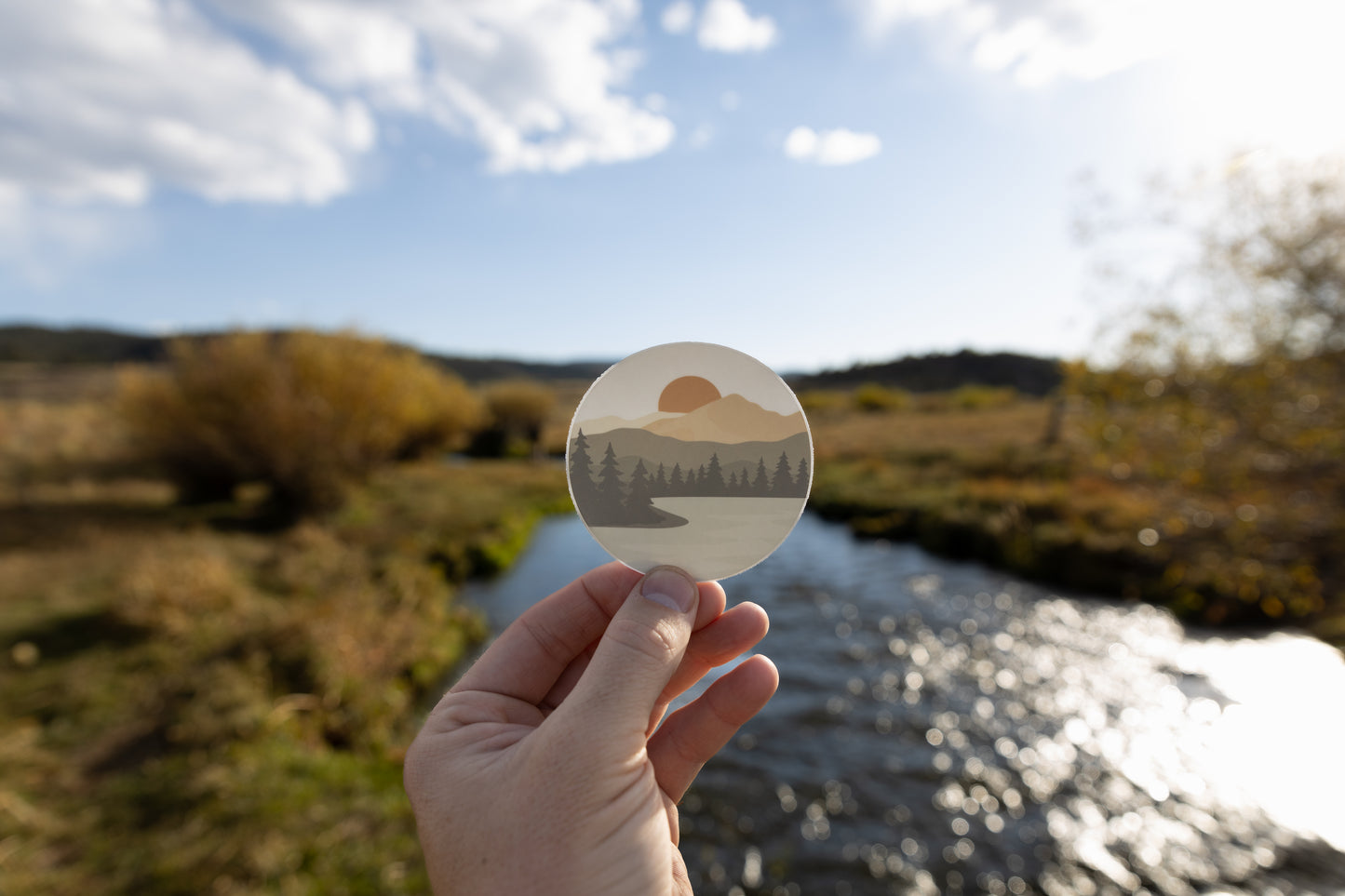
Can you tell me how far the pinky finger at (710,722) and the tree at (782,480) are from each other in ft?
2.02

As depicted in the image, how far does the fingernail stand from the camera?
5.92ft

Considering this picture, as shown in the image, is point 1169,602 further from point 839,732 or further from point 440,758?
point 440,758

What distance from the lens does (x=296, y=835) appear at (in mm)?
4000

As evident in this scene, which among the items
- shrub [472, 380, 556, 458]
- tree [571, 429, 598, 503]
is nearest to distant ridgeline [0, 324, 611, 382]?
shrub [472, 380, 556, 458]

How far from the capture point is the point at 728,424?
88.9 inches

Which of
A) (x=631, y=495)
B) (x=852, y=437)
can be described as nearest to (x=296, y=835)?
(x=631, y=495)

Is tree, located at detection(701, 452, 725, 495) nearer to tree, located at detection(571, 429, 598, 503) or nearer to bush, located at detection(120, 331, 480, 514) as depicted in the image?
tree, located at detection(571, 429, 598, 503)

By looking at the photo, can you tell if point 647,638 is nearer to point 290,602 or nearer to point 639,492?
point 639,492

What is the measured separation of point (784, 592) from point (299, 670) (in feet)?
24.5

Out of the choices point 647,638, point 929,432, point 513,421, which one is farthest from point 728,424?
point 513,421

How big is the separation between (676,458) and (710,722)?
983 mm

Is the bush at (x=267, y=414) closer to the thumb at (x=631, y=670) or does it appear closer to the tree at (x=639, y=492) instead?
the tree at (x=639, y=492)

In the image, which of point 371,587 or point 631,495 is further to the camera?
point 371,587

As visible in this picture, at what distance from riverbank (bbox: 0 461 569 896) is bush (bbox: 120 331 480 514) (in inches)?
60.2
